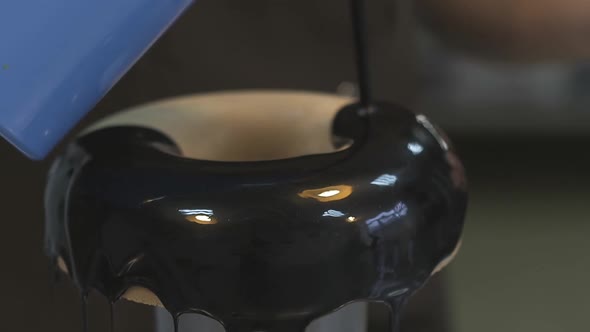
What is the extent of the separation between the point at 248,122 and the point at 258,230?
19 cm

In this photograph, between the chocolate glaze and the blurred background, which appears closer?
the chocolate glaze

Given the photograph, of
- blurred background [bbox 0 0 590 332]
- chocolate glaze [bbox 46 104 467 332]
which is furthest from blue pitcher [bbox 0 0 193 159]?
blurred background [bbox 0 0 590 332]

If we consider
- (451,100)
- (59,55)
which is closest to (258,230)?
(59,55)

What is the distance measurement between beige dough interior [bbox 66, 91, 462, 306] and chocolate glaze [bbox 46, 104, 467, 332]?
0.32 feet

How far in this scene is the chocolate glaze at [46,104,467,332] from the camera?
366mm

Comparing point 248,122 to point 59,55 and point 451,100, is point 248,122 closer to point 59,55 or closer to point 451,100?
point 59,55

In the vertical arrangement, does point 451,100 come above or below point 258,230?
below

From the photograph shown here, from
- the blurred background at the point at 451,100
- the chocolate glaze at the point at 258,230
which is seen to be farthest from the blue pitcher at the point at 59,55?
the blurred background at the point at 451,100

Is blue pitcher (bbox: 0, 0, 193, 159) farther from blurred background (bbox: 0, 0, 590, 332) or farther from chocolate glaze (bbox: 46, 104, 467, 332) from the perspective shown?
blurred background (bbox: 0, 0, 590, 332)

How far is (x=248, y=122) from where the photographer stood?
1.78ft

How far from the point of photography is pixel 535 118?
1.26 m

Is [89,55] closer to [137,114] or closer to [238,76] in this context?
[137,114]

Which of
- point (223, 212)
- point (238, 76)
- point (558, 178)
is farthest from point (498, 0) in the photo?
point (558, 178)

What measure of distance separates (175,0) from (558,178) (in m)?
1.08
